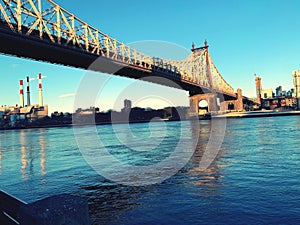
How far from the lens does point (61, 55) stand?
35.3m

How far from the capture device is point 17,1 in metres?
29.9

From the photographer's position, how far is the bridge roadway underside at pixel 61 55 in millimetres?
28125

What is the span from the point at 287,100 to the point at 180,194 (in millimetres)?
185232

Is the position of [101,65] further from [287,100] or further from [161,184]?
[287,100]

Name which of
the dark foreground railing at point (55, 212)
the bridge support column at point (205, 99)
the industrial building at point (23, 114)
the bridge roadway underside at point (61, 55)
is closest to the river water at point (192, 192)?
the dark foreground railing at point (55, 212)

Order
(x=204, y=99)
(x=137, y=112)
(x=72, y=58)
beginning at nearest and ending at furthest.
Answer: (x=72, y=58)
(x=204, y=99)
(x=137, y=112)

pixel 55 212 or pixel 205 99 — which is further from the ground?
pixel 205 99

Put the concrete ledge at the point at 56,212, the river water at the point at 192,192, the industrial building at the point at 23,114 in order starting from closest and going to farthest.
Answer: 1. the concrete ledge at the point at 56,212
2. the river water at the point at 192,192
3. the industrial building at the point at 23,114

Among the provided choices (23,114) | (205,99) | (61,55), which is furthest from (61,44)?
(23,114)

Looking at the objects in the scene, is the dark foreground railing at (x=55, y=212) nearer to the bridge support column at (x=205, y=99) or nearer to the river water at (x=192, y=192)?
the river water at (x=192, y=192)

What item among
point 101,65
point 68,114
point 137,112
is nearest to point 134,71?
point 101,65

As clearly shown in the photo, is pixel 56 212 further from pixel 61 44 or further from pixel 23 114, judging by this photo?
pixel 23 114

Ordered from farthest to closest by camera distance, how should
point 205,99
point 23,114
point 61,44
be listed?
point 23,114 → point 205,99 → point 61,44

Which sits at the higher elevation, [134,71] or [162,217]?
[134,71]
